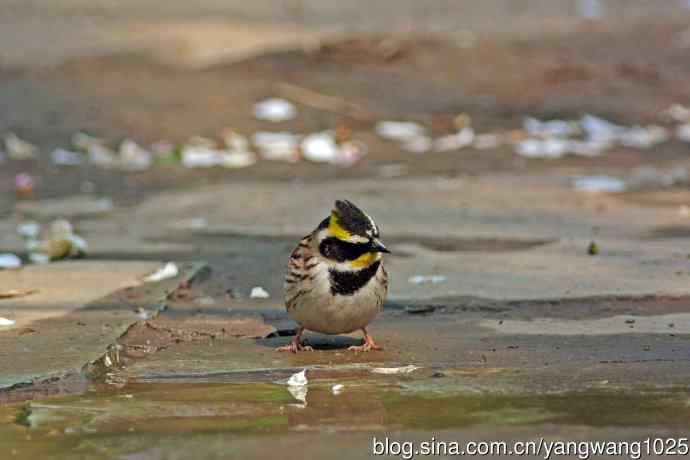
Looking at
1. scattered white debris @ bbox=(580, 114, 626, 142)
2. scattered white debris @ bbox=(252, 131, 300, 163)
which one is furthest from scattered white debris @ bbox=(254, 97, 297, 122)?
scattered white debris @ bbox=(580, 114, 626, 142)

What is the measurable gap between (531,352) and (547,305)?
111 centimetres

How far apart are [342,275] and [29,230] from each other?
417 cm

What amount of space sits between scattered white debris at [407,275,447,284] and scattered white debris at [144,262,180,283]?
50.7 inches

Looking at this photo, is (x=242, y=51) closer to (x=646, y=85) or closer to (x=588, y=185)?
(x=646, y=85)

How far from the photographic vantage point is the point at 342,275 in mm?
6676

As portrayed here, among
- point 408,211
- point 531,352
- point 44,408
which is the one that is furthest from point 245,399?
point 408,211

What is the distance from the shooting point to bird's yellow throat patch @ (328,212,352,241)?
6609mm

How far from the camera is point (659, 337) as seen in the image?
679 centimetres

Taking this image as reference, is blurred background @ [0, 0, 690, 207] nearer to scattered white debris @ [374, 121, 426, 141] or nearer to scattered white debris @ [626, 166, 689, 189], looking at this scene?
scattered white debris @ [374, 121, 426, 141]

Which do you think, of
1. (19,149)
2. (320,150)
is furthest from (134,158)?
(320,150)

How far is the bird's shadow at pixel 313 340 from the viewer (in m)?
7.14

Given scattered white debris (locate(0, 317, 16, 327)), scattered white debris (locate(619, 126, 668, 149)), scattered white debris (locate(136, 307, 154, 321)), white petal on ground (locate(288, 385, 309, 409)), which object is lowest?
white petal on ground (locate(288, 385, 309, 409))

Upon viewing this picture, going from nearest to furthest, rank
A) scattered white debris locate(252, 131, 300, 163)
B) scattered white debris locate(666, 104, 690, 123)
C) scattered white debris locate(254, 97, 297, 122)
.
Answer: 1. scattered white debris locate(252, 131, 300, 163)
2. scattered white debris locate(254, 97, 297, 122)
3. scattered white debris locate(666, 104, 690, 123)

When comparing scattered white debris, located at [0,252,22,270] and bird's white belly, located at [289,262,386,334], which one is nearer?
bird's white belly, located at [289,262,386,334]
